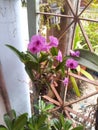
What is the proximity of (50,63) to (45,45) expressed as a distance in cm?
10

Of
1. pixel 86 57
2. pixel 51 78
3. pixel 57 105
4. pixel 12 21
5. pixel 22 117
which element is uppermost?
pixel 12 21

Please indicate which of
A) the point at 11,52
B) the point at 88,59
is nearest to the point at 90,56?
the point at 88,59

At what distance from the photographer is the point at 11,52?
1.00 metres

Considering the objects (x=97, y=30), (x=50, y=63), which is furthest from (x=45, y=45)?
(x=97, y=30)

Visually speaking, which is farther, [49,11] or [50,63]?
[49,11]

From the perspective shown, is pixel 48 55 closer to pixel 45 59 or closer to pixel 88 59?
pixel 45 59

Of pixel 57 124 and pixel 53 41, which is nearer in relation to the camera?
pixel 53 41

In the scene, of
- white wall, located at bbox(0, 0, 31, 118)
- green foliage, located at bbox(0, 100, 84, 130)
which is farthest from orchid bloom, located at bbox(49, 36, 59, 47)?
green foliage, located at bbox(0, 100, 84, 130)

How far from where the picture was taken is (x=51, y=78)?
3.19ft

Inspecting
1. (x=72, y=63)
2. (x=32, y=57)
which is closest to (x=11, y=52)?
(x=32, y=57)

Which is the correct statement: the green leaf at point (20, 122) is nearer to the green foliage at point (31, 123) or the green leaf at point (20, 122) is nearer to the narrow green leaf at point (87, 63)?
the green foliage at point (31, 123)

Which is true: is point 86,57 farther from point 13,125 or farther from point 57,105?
point 57,105

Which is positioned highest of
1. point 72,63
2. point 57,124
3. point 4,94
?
point 72,63

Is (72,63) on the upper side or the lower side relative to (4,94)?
upper
